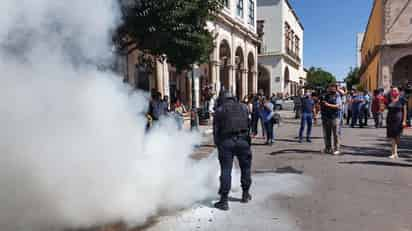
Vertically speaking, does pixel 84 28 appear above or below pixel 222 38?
below

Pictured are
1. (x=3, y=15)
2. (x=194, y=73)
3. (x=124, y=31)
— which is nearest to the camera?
(x=3, y=15)

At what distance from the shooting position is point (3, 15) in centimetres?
289

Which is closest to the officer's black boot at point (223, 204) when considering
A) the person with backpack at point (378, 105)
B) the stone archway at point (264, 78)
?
the person with backpack at point (378, 105)

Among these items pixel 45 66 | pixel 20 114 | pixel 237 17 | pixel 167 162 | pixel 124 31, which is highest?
pixel 237 17

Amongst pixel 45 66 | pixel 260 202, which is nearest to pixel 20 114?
pixel 45 66

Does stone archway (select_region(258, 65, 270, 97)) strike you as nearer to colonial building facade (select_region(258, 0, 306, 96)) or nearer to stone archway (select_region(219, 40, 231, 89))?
colonial building facade (select_region(258, 0, 306, 96))

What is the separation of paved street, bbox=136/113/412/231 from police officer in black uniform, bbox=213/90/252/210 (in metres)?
0.36

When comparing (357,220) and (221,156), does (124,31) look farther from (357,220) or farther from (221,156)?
(357,220)

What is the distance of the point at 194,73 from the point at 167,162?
758 cm

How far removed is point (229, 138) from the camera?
469cm

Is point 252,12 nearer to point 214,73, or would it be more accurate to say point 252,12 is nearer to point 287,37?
point 214,73

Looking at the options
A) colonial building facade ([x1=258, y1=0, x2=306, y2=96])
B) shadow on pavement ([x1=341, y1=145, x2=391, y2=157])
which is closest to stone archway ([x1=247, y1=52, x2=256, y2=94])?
colonial building facade ([x1=258, y1=0, x2=306, y2=96])

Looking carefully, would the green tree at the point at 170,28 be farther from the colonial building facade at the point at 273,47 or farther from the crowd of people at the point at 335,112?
the colonial building facade at the point at 273,47

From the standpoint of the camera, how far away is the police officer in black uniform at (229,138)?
466cm
